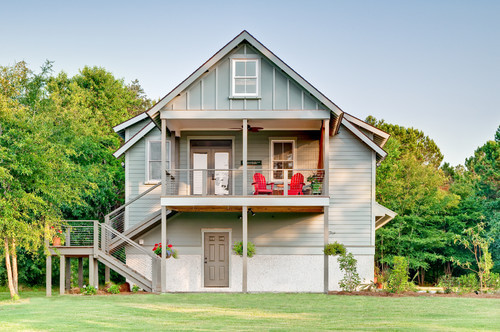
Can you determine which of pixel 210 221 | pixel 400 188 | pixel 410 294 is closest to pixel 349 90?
pixel 400 188

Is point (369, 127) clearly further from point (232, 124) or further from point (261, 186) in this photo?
point (232, 124)

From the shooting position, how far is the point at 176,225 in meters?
22.0

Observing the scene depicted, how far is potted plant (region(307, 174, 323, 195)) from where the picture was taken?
1989 cm

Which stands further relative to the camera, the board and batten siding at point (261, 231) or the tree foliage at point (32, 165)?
the board and batten siding at point (261, 231)

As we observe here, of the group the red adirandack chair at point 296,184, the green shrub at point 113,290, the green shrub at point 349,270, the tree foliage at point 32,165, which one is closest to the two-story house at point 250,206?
the red adirandack chair at point 296,184

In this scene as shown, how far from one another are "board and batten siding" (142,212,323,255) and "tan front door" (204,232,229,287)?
339 mm

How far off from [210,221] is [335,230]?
4920 mm

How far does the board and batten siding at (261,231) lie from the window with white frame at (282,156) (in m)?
1.67

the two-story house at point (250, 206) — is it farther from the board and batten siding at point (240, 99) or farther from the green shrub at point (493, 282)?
the green shrub at point (493, 282)

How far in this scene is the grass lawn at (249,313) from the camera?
464 inches

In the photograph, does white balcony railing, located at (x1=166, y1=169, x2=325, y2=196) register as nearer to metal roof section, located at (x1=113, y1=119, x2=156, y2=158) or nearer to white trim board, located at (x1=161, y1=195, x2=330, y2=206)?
white trim board, located at (x1=161, y1=195, x2=330, y2=206)

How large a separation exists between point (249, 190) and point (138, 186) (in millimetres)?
4636

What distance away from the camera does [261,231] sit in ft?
71.6

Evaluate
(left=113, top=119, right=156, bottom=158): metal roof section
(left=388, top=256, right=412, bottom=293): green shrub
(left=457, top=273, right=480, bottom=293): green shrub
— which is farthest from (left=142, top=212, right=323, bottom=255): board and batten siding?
(left=457, top=273, right=480, bottom=293): green shrub
